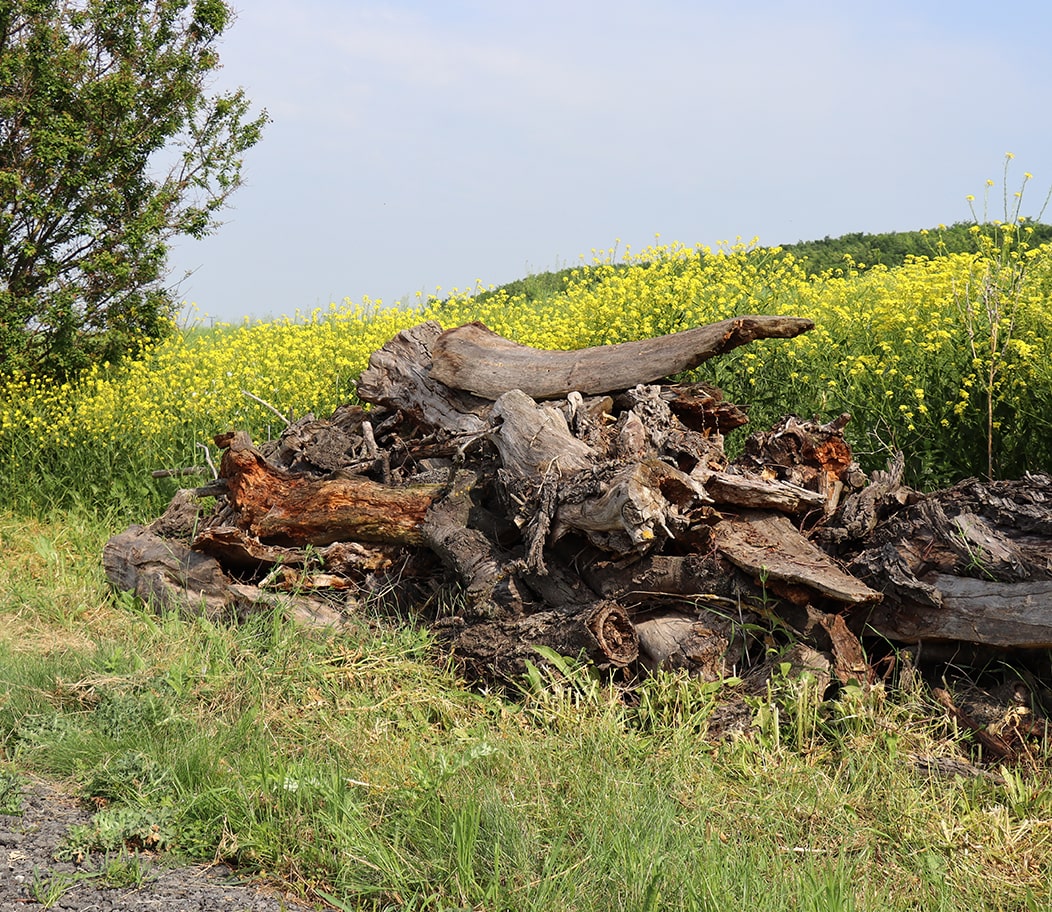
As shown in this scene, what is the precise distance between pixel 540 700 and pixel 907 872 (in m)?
1.56

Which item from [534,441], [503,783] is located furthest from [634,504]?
[503,783]

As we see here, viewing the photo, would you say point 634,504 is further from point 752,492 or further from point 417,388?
point 417,388

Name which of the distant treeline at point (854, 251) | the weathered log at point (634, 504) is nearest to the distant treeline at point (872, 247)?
the distant treeline at point (854, 251)

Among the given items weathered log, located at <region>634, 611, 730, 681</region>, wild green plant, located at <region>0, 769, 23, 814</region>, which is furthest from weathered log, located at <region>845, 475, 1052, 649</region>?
wild green plant, located at <region>0, 769, 23, 814</region>

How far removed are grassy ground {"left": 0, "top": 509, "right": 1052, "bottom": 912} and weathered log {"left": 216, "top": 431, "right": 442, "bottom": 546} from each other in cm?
75

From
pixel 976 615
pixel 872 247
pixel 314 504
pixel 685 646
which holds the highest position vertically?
pixel 872 247

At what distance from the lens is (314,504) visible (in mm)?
5879

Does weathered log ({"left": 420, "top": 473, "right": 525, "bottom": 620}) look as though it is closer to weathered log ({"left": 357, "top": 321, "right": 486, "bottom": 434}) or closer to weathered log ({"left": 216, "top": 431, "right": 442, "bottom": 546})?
weathered log ({"left": 216, "top": 431, "right": 442, "bottom": 546})

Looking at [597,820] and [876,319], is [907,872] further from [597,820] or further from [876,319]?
[876,319]

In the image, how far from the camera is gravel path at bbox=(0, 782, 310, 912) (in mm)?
3137

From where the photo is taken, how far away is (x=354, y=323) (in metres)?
10.8

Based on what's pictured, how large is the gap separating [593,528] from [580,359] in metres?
1.64

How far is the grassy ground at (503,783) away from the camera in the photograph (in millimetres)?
3117

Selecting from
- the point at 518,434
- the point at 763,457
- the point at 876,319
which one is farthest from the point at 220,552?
the point at 876,319
